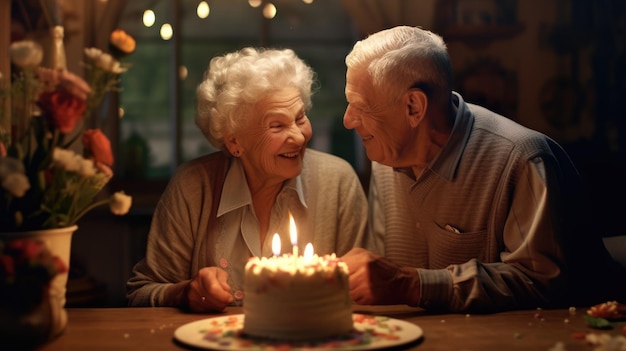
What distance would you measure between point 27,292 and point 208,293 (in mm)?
636

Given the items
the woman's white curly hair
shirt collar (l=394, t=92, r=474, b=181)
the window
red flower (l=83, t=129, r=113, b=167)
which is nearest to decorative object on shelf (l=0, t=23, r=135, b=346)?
red flower (l=83, t=129, r=113, b=167)

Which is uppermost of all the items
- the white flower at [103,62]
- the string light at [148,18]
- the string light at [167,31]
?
the string light at [148,18]

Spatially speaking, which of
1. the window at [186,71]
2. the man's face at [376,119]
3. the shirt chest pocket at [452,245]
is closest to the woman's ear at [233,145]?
the man's face at [376,119]

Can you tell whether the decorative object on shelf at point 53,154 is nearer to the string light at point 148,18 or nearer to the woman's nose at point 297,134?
the woman's nose at point 297,134

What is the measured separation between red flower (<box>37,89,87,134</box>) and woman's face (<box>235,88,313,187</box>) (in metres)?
0.95

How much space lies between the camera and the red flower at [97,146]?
6.56 feet

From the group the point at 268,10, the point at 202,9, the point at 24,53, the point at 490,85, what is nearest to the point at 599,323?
the point at 24,53

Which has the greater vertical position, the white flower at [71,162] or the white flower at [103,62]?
the white flower at [103,62]

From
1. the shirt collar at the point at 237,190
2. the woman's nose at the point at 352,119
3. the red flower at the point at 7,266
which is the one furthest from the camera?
the shirt collar at the point at 237,190

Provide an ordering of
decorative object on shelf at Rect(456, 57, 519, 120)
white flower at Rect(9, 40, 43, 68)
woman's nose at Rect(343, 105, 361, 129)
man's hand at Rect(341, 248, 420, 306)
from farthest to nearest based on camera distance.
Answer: decorative object on shelf at Rect(456, 57, 519, 120) → woman's nose at Rect(343, 105, 361, 129) → man's hand at Rect(341, 248, 420, 306) → white flower at Rect(9, 40, 43, 68)

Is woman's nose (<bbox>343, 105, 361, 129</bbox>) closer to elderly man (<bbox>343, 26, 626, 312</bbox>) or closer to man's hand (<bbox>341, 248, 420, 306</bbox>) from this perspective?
elderly man (<bbox>343, 26, 626, 312</bbox>)

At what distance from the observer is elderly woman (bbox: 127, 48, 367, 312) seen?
9.23ft

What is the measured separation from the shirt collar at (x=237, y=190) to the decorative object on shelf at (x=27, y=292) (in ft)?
3.24

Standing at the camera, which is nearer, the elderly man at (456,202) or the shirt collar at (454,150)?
the elderly man at (456,202)
